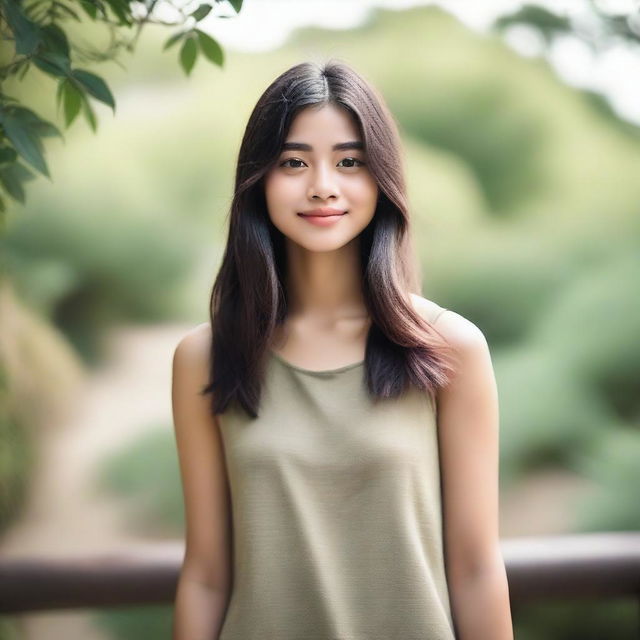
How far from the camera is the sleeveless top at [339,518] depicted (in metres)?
1.37

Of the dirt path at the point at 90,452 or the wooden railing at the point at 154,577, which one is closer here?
the wooden railing at the point at 154,577

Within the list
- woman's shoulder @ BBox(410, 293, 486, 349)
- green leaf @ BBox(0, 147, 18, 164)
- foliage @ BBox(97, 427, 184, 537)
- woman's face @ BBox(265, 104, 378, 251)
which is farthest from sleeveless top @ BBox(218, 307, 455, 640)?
foliage @ BBox(97, 427, 184, 537)

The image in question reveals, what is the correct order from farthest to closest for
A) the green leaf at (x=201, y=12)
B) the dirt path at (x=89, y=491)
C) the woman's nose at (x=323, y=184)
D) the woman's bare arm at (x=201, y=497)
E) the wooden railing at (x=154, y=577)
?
the dirt path at (x=89, y=491)
the wooden railing at (x=154, y=577)
the green leaf at (x=201, y=12)
the woman's bare arm at (x=201, y=497)
the woman's nose at (x=323, y=184)

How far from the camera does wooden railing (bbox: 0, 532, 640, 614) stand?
70.5 inches

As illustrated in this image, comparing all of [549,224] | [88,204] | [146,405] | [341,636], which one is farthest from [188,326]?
[341,636]

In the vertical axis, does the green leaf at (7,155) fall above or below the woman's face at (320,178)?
above

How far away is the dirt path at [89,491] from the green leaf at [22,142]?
102 cm

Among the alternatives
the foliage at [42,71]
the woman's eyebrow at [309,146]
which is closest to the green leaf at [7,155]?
the foliage at [42,71]

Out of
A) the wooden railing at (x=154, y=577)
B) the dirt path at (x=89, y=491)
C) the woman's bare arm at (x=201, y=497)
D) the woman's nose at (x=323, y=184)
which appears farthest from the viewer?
the dirt path at (x=89, y=491)

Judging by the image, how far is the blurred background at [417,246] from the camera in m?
2.28

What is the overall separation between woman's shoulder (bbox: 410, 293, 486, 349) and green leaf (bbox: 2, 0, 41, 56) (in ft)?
2.43

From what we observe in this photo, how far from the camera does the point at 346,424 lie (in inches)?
54.6

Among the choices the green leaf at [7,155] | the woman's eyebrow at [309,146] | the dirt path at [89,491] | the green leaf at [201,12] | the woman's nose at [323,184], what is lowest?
the dirt path at [89,491]

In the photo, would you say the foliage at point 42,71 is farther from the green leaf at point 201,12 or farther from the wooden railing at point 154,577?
the wooden railing at point 154,577
